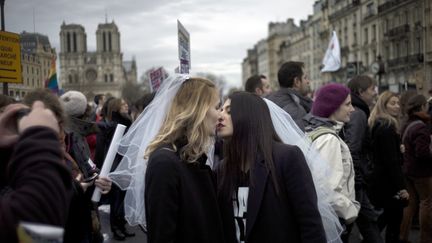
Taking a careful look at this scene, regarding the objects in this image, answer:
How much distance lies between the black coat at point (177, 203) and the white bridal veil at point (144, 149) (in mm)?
485

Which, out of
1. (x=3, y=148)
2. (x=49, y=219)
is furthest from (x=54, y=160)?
(x=3, y=148)

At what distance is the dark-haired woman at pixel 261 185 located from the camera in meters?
3.08

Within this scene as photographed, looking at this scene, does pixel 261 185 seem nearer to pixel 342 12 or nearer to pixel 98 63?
pixel 342 12

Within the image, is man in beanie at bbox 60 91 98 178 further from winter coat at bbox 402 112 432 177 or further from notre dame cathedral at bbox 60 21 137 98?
notre dame cathedral at bbox 60 21 137 98

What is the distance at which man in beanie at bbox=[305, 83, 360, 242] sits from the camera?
405 centimetres

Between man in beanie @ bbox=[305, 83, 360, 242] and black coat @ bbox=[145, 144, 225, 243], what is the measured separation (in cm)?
139

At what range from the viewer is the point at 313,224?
3.07 metres

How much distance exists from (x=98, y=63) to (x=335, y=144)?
454 feet

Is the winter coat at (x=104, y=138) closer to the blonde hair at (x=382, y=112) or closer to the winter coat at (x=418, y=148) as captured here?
the blonde hair at (x=382, y=112)

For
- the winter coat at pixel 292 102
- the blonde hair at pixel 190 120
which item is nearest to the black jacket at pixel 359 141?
the winter coat at pixel 292 102

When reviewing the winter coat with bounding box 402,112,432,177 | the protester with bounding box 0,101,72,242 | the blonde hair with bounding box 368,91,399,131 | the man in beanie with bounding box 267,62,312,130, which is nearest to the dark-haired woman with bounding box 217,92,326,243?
the protester with bounding box 0,101,72,242

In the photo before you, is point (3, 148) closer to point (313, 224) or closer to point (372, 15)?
point (313, 224)

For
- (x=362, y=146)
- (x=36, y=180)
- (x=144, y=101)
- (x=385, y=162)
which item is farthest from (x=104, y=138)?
(x=36, y=180)

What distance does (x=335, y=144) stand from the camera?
4.18 m
